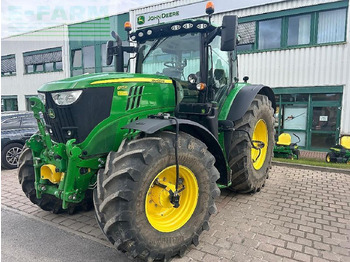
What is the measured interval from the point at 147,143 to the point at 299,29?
366 inches

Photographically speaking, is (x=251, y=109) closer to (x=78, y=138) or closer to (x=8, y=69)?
Answer: (x=78, y=138)

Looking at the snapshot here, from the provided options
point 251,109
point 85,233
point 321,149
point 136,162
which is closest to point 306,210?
point 251,109

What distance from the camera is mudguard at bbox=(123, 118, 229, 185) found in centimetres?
271

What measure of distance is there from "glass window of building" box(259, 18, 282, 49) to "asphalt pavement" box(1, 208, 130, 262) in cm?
966

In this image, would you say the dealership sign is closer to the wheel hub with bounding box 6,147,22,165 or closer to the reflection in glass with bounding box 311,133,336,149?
the reflection in glass with bounding box 311,133,336,149

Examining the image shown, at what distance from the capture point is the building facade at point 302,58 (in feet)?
30.2

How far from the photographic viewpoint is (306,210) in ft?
13.1

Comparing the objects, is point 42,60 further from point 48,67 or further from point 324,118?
point 324,118

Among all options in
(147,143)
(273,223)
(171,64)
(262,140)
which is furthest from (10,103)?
(273,223)

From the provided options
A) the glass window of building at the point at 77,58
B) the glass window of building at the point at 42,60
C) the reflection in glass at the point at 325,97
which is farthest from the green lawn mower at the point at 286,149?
the glass window of building at the point at 42,60

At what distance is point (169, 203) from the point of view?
301 cm

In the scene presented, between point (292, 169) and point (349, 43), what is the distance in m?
5.53

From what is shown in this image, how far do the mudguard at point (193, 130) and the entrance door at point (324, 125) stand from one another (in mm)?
7677

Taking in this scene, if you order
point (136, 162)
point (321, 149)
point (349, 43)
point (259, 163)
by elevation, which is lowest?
point (321, 149)
